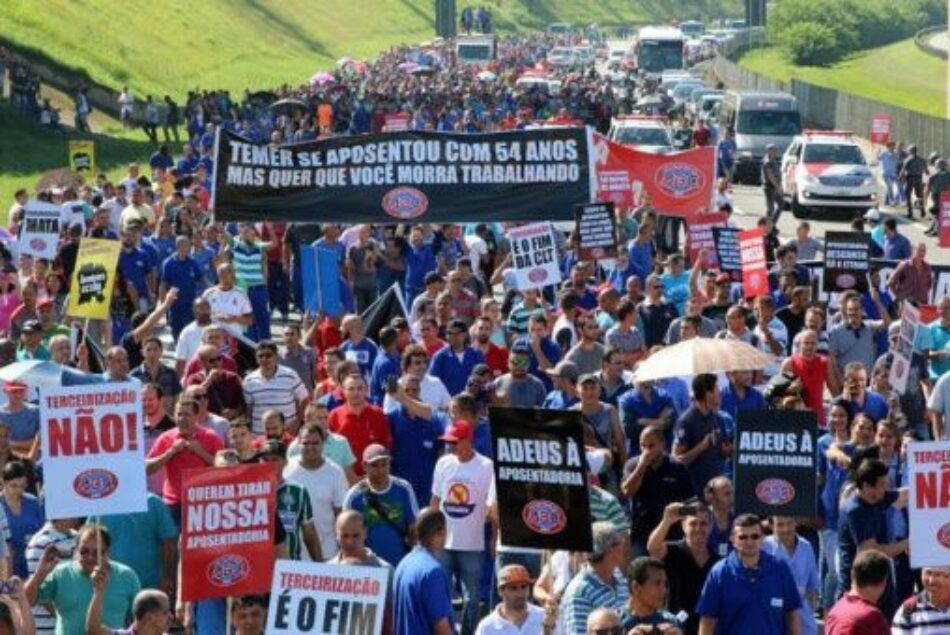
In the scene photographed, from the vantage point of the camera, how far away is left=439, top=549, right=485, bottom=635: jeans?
14.1m

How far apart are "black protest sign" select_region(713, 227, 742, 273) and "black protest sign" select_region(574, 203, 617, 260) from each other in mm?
956

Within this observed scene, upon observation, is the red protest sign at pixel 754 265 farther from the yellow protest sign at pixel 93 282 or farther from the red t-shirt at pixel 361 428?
the red t-shirt at pixel 361 428

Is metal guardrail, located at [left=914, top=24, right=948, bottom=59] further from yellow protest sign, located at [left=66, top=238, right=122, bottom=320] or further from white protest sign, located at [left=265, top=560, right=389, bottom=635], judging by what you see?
white protest sign, located at [left=265, top=560, right=389, bottom=635]

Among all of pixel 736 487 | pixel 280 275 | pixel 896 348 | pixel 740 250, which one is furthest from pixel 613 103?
pixel 736 487

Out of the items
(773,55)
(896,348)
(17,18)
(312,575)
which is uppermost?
(312,575)

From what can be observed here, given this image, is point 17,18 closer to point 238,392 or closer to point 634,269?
point 634,269

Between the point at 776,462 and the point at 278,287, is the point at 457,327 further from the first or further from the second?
the point at 278,287

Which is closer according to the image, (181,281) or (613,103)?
(181,281)

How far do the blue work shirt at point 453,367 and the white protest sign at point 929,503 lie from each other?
20.2 ft

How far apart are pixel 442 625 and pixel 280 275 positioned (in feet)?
53.1

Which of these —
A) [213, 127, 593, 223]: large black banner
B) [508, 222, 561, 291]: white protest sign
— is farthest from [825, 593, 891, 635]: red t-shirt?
[213, 127, 593, 223]: large black banner

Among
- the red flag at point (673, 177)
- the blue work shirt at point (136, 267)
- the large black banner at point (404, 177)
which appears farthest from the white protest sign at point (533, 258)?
the red flag at point (673, 177)

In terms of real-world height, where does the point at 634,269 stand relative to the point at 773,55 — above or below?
above

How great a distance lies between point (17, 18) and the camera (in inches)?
2995
